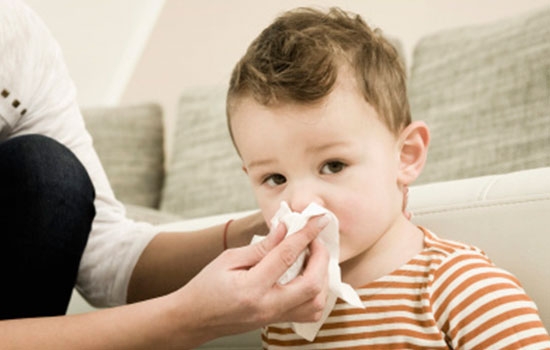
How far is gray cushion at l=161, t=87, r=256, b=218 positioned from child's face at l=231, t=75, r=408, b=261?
1.37 m

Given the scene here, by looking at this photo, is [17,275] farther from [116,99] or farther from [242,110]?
[116,99]

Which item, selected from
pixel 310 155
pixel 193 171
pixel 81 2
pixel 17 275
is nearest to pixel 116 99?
pixel 81 2

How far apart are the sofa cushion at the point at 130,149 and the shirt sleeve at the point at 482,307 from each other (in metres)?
1.98

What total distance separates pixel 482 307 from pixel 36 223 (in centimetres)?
62

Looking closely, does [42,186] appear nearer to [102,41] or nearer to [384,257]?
[384,257]

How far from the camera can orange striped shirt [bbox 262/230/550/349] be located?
0.79 meters

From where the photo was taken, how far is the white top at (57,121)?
1.18 meters

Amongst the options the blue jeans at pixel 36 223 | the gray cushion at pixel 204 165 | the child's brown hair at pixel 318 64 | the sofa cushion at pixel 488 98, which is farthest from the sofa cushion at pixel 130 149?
the child's brown hair at pixel 318 64

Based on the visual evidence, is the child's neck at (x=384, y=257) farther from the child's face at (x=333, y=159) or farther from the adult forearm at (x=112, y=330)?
the adult forearm at (x=112, y=330)

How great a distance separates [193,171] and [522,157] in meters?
1.20

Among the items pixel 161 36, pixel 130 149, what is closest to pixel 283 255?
pixel 130 149

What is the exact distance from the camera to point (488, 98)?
69.9 inches

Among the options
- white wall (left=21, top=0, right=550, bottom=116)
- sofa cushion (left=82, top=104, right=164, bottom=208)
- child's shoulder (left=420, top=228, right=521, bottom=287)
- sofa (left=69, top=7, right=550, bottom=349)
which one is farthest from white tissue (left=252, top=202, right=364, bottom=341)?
sofa cushion (left=82, top=104, right=164, bottom=208)

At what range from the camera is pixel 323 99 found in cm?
87
